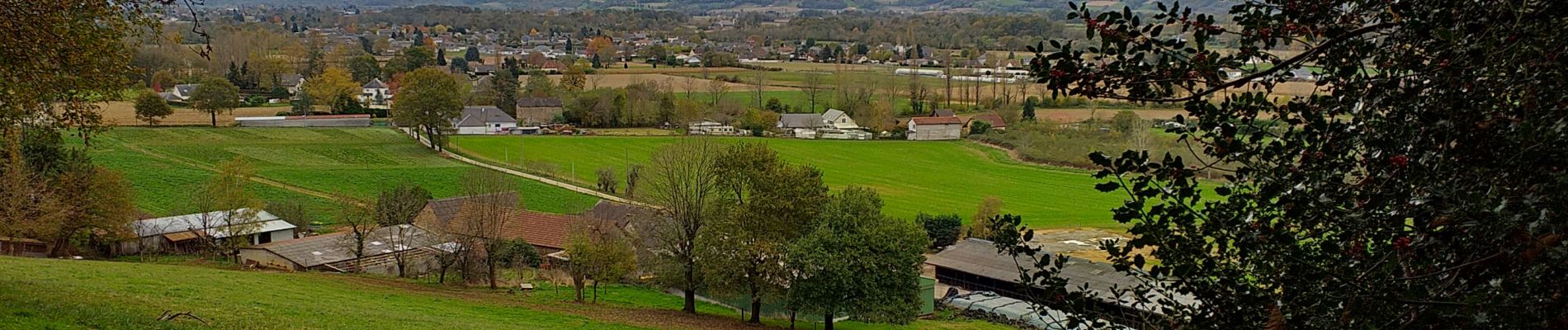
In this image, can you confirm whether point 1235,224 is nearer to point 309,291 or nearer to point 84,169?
point 309,291

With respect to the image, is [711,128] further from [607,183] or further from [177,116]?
[177,116]

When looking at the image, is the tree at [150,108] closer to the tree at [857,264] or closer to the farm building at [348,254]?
the farm building at [348,254]


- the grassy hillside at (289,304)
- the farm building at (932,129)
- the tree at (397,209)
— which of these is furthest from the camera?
the farm building at (932,129)

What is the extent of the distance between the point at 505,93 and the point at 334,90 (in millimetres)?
13250


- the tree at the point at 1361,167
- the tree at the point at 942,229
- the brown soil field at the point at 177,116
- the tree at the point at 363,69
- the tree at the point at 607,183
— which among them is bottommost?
the tree at the point at 942,229

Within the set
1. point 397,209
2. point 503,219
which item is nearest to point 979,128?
point 397,209

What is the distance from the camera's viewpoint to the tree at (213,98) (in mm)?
67312

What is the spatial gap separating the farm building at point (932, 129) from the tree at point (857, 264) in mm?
52657

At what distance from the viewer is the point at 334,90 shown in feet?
278

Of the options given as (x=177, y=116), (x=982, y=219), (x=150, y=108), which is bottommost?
(x=982, y=219)

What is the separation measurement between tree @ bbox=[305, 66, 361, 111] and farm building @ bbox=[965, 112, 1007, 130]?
47.9m

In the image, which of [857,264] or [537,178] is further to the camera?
[537,178]

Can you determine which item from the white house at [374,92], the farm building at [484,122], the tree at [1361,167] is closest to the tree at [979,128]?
the farm building at [484,122]

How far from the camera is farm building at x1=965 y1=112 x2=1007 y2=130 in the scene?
8019cm
